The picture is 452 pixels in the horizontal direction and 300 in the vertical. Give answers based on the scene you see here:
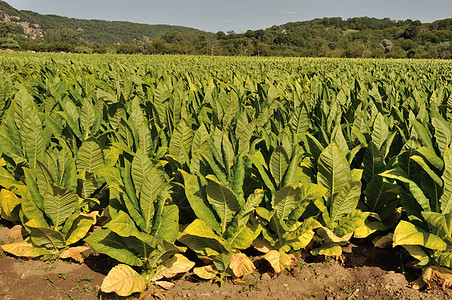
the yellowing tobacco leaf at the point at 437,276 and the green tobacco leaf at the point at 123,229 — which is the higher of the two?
the green tobacco leaf at the point at 123,229

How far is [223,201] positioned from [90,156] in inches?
54.7

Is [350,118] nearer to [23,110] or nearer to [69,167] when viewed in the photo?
[69,167]

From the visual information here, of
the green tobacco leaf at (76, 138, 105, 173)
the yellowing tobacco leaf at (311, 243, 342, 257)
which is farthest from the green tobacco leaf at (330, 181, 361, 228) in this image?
the green tobacco leaf at (76, 138, 105, 173)

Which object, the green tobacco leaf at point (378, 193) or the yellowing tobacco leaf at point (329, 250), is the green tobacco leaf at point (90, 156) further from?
the green tobacco leaf at point (378, 193)

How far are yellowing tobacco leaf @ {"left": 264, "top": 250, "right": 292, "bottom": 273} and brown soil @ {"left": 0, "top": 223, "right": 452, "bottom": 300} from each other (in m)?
0.11

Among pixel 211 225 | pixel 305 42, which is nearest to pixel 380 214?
pixel 211 225

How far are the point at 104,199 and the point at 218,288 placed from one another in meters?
1.55

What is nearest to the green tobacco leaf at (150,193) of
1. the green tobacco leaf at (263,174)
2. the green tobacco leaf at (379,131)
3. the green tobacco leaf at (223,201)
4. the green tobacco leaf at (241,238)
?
the green tobacco leaf at (223,201)

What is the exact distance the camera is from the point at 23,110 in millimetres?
3529

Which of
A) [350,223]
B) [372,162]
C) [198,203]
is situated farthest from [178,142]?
[372,162]

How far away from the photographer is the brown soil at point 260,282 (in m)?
2.21

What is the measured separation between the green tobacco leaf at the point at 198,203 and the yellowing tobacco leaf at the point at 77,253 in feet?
3.09

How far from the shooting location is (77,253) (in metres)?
2.53

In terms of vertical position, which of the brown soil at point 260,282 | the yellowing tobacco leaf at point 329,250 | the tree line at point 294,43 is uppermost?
the tree line at point 294,43
